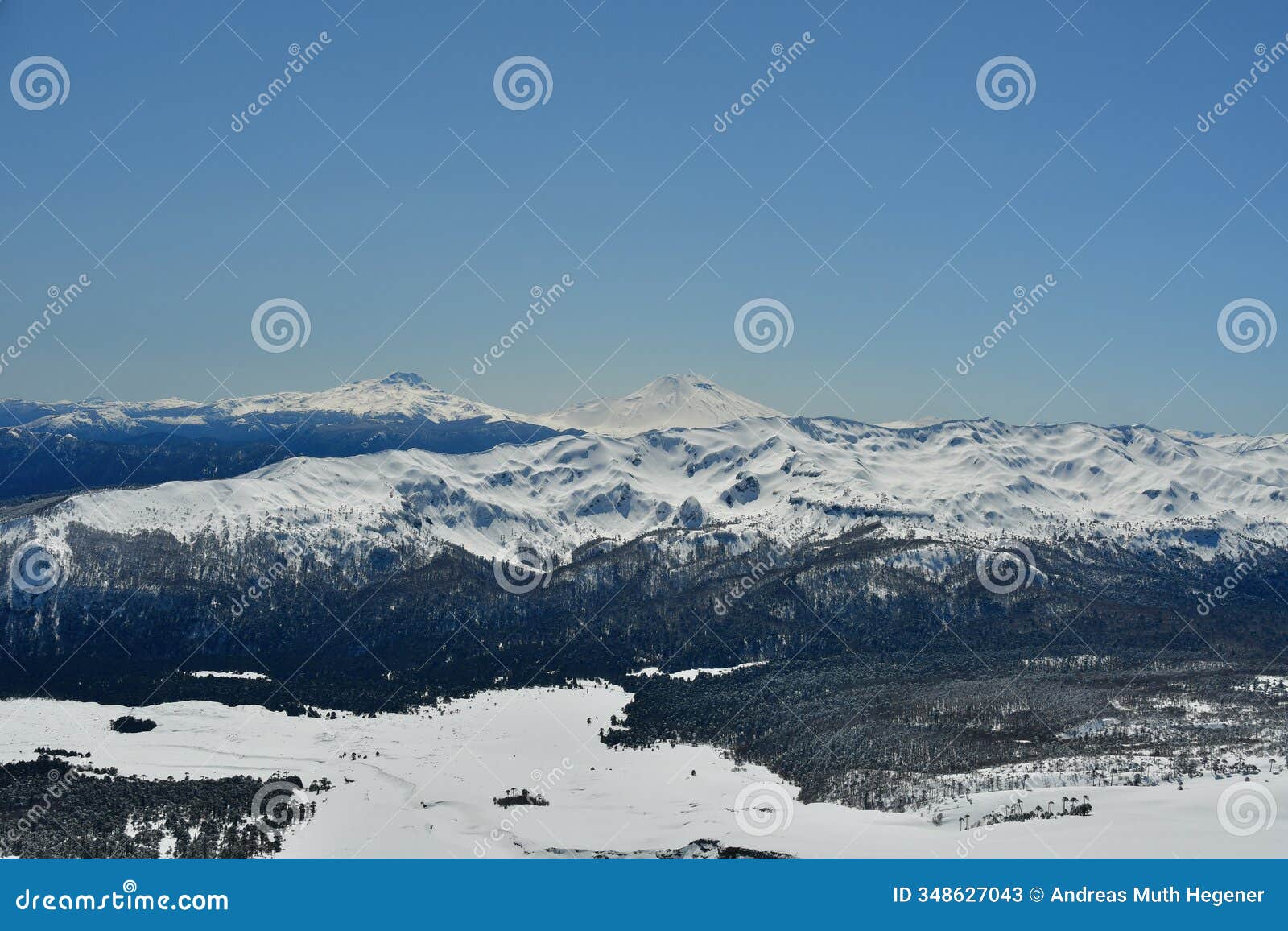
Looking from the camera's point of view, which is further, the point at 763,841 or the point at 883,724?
the point at 883,724

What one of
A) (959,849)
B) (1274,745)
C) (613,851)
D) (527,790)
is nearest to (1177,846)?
(959,849)

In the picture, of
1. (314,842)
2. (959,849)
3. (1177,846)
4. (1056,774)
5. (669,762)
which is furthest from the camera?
(669,762)

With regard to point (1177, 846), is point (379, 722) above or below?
below

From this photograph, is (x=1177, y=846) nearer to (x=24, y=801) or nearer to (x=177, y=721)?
(x=24, y=801)

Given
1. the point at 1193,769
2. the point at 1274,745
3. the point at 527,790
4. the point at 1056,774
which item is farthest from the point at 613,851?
the point at 1274,745

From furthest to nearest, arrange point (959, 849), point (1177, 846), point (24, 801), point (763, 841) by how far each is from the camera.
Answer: point (24, 801), point (763, 841), point (959, 849), point (1177, 846)

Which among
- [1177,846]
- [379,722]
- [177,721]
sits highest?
[1177,846]
